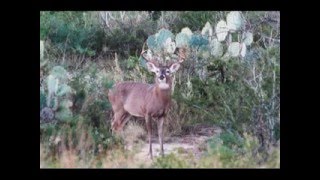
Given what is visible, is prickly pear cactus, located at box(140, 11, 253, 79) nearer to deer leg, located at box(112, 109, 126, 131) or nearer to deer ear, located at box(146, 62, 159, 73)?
deer ear, located at box(146, 62, 159, 73)

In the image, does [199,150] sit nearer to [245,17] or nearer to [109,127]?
[109,127]

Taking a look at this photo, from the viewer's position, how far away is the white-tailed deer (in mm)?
8102

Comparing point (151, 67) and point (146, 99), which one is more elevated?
point (151, 67)

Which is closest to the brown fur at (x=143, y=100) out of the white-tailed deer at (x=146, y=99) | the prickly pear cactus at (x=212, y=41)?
the white-tailed deer at (x=146, y=99)

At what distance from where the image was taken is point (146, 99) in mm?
8125

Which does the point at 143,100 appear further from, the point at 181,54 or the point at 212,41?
the point at 212,41

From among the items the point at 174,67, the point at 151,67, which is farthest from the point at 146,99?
the point at 174,67

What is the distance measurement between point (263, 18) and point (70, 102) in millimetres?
2510

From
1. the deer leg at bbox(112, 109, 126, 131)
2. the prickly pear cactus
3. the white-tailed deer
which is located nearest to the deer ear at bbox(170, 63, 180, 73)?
the white-tailed deer

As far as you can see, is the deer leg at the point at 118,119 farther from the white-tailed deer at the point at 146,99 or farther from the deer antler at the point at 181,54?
the deer antler at the point at 181,54

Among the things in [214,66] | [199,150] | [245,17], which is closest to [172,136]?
[199,150]

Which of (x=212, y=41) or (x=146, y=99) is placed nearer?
(x=146, y=99)

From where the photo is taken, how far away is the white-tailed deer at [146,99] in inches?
319

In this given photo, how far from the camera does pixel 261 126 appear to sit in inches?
320
